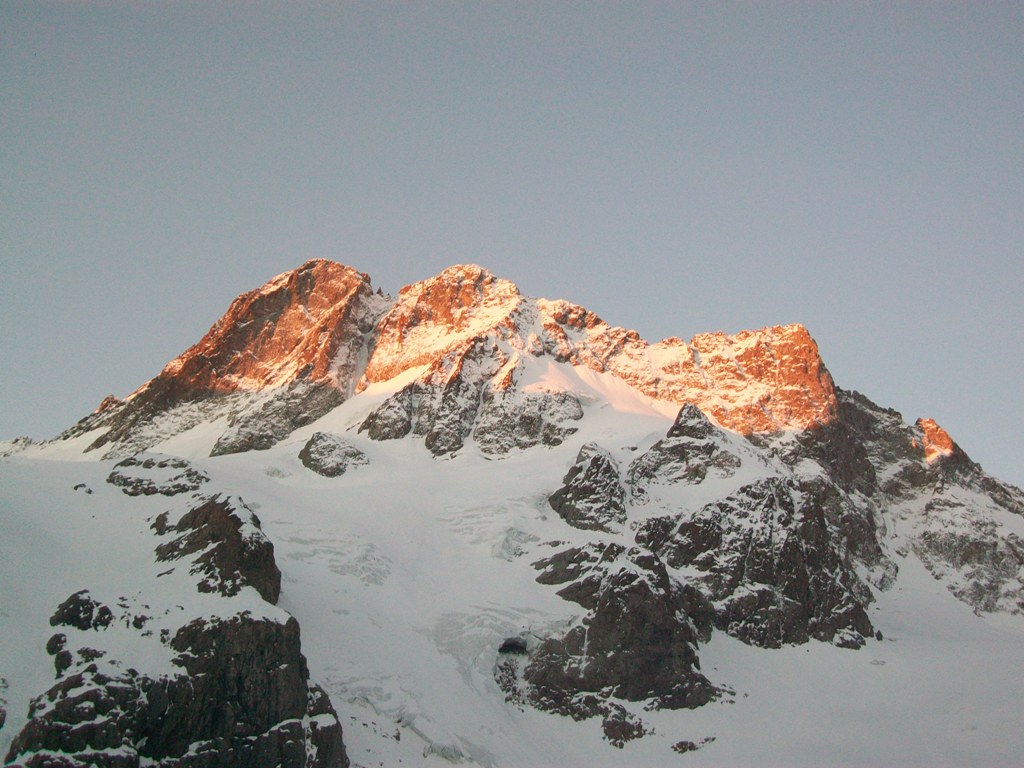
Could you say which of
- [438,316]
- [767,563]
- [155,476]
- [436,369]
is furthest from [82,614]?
[438,316]

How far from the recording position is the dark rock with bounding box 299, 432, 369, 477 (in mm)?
114025

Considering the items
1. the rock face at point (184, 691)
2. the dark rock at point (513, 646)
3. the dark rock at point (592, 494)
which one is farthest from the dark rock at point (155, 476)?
the dark rock at point (592, 494)

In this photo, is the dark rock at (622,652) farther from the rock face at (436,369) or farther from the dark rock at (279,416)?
the dark rock at (279,416)

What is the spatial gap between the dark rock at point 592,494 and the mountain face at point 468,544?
34 centimetres

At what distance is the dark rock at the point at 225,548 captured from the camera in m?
63.5

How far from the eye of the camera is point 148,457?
8606cm

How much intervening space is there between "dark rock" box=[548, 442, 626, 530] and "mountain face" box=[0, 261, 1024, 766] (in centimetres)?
34

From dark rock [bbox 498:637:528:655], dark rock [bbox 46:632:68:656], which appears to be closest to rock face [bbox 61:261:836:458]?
dark rock [bbox 498:637:528:655]

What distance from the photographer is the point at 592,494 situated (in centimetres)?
9881

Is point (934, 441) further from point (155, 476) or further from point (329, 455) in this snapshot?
point (155, 476)

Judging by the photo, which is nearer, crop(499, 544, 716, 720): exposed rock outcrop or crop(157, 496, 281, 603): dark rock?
crop(157, 496, 281, 603): dark rock

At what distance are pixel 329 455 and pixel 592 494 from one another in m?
35.5

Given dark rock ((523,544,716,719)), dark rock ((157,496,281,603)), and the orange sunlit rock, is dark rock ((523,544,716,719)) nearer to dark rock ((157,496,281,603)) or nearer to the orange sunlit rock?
dark rock ((157,496,281,603))

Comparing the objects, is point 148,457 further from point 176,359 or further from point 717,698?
point 176,359
